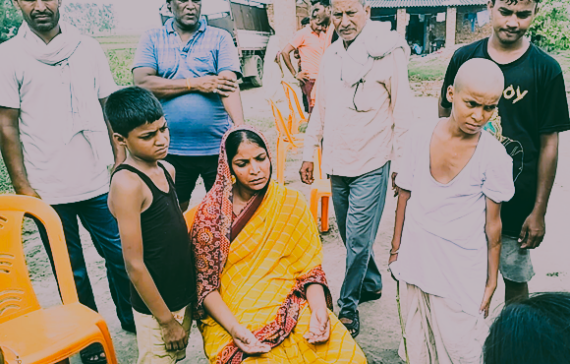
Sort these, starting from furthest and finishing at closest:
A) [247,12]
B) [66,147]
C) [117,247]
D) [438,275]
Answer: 1. [247,12]
2. [117,247]
3. [66,147]
4. [438,275]

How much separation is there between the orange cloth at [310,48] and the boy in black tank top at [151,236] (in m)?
3.98

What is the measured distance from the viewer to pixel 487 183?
1.78 m

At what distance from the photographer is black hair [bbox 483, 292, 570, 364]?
0.92 metres

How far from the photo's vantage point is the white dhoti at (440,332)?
1.90 m

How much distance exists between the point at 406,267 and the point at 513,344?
1.09 metres

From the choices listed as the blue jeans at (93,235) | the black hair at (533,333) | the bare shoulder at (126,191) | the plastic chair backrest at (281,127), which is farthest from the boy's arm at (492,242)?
the plastic chair backrest at (281,127)

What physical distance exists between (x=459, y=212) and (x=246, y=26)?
13.9 metres

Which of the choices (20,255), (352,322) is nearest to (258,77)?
(352,322)

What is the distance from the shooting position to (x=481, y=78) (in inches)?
67.3

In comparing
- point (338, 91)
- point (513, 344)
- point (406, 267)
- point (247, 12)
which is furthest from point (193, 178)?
point (247, 12)

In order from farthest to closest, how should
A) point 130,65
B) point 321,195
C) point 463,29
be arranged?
point 463,29 → point 130,65 → point 321,195

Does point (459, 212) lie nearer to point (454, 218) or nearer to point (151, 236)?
point (454, 218)

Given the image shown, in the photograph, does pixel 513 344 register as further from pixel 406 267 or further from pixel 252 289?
pixel 252 289

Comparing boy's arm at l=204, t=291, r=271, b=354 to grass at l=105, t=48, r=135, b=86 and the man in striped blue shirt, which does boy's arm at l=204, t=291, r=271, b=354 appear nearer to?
the man in striped blue shirt
